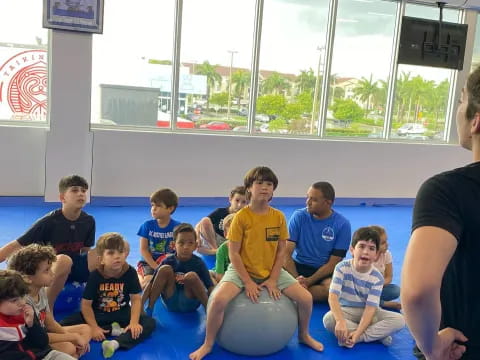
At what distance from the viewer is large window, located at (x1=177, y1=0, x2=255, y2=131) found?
739 centimetres

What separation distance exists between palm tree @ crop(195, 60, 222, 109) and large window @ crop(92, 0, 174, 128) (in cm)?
49

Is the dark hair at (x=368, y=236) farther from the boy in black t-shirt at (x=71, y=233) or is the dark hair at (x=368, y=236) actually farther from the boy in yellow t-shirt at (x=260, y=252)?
the boy in black t-shirt at (x=71, y=233)

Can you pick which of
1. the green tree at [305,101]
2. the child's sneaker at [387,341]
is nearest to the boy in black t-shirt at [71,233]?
the child's sneaker at [387,341]

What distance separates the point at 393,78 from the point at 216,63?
10.5 ft

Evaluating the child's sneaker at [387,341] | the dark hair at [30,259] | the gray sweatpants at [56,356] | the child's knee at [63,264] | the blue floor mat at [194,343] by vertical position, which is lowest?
the blue floor mat at [194,343]

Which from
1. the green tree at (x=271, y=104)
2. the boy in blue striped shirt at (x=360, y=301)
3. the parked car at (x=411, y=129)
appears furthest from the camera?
the parked car at (x=411, y=129)

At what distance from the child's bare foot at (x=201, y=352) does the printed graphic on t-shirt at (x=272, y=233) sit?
2.58 ft

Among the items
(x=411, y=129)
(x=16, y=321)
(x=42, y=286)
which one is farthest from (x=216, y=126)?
(x=16, y=321)

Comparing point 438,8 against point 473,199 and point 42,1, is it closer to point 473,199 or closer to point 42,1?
point 42,1

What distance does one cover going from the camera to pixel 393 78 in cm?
852

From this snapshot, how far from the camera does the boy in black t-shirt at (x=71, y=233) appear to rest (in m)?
3.41

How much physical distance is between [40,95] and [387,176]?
5.80 m

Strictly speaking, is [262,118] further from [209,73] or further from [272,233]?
[272,233]

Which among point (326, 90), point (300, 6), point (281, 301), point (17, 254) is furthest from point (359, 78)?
point (17, 254)
